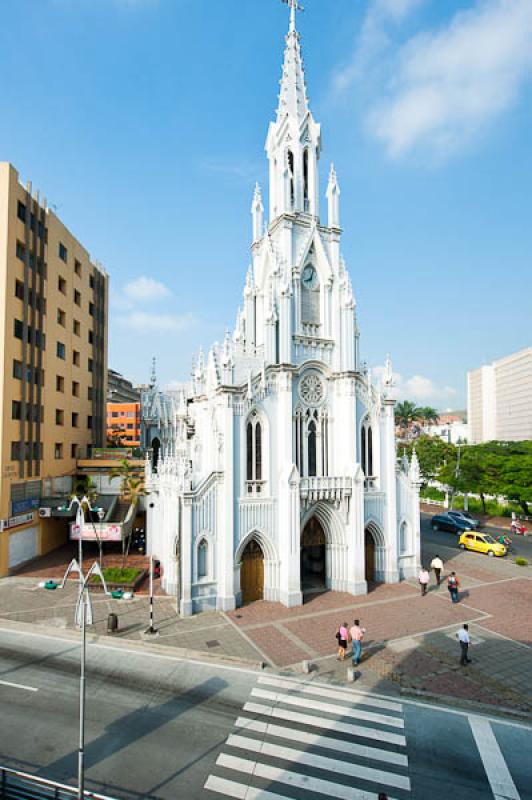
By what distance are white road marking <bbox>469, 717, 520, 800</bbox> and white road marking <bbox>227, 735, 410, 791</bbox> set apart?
2158mm

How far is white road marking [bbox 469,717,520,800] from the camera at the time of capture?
10695mm

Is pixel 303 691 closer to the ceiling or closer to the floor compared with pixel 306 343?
closer to the floor

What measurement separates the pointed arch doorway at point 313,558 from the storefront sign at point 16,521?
20.2 metres

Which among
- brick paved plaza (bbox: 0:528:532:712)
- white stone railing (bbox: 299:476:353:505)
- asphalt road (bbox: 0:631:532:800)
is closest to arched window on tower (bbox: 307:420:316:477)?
white stone railing (bbox: 299:476:353:505)

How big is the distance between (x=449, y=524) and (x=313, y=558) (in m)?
22.2

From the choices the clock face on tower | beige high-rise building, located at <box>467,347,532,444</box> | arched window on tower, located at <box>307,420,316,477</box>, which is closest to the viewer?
arched window on tower, located at <box>307,420,316,477</box>

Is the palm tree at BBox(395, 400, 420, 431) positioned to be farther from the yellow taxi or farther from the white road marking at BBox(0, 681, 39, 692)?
the white road marking at BBox(0, 681, 39, 692)

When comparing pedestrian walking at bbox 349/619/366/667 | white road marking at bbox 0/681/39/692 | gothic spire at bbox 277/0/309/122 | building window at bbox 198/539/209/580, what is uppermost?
gothic spire at bbox 277/0/309/122

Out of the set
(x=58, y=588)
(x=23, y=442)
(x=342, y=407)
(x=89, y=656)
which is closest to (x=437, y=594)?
(x=342, y=407)

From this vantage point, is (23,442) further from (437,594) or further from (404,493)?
(437,594)

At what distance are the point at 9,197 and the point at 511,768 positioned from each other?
40.2 metres

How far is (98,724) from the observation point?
13141 mm

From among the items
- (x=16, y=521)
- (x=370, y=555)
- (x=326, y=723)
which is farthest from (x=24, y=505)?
(x=326, y=723)

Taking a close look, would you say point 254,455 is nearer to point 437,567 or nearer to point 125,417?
point 437,567
